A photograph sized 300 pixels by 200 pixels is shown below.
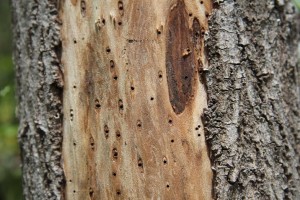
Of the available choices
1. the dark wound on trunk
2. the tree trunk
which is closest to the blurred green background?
the tree trunk

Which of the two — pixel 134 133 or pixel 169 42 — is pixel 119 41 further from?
pixel 134 133

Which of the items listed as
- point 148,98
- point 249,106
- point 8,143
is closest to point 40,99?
point 148,98

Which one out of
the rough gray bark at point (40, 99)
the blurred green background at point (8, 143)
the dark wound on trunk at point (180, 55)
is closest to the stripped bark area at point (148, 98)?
the dark wound on trunk at point (180, 55)

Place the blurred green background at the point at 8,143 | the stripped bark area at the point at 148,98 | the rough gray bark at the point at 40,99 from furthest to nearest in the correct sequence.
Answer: the blurred green background at the point at 8,143, the rough gray bark at the point at 40,99, the stripped bark area at the point at 148,98

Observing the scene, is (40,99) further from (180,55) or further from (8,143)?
(8,143)

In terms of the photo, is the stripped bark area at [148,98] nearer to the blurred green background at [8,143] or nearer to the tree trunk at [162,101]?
the tree trunk at [162,101]

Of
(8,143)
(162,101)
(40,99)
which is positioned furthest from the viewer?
(8,143)
